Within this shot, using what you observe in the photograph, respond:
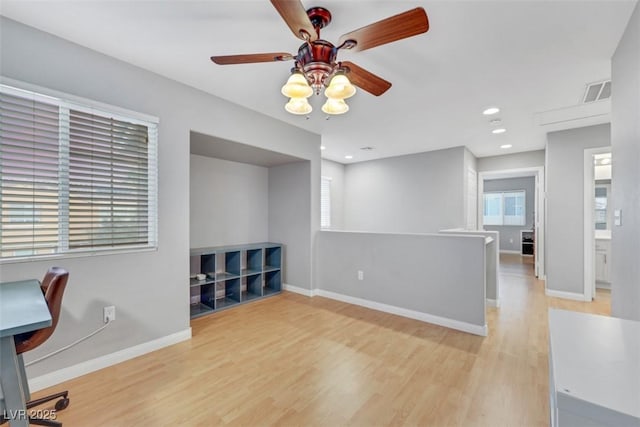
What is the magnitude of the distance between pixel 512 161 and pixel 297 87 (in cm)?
555

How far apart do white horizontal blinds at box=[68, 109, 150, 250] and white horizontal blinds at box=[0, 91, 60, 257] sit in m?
0.11

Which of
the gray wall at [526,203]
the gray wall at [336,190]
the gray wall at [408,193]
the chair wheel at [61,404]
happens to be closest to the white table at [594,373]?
the chair wheel at [61,404]

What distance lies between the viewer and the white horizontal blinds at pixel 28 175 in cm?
182

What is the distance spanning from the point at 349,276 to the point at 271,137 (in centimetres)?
221

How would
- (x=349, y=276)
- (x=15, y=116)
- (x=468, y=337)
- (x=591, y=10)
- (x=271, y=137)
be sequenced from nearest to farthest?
(x=591, y=10) → (x=15, y=116) → (x=468, y=337) → (x=271, y=137) → (x=349, y=276)

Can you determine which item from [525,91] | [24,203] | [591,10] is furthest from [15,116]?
[525,91]

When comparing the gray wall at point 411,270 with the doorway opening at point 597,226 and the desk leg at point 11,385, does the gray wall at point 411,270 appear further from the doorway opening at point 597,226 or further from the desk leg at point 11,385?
the desk leg at point 11,385

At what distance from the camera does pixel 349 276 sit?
3.92m

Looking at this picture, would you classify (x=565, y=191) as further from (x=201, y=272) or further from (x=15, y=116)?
(x=15, y=116)

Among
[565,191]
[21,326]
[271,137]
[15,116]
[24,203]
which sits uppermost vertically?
[271,137]

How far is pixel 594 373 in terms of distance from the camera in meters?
0.73

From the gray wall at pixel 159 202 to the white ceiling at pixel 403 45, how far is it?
5.4 inches

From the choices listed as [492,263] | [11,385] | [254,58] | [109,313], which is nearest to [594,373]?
[254,58]

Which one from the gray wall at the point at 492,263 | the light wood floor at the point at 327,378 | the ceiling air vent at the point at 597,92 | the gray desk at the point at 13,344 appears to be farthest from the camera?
the gray wall at the point at 492,263
